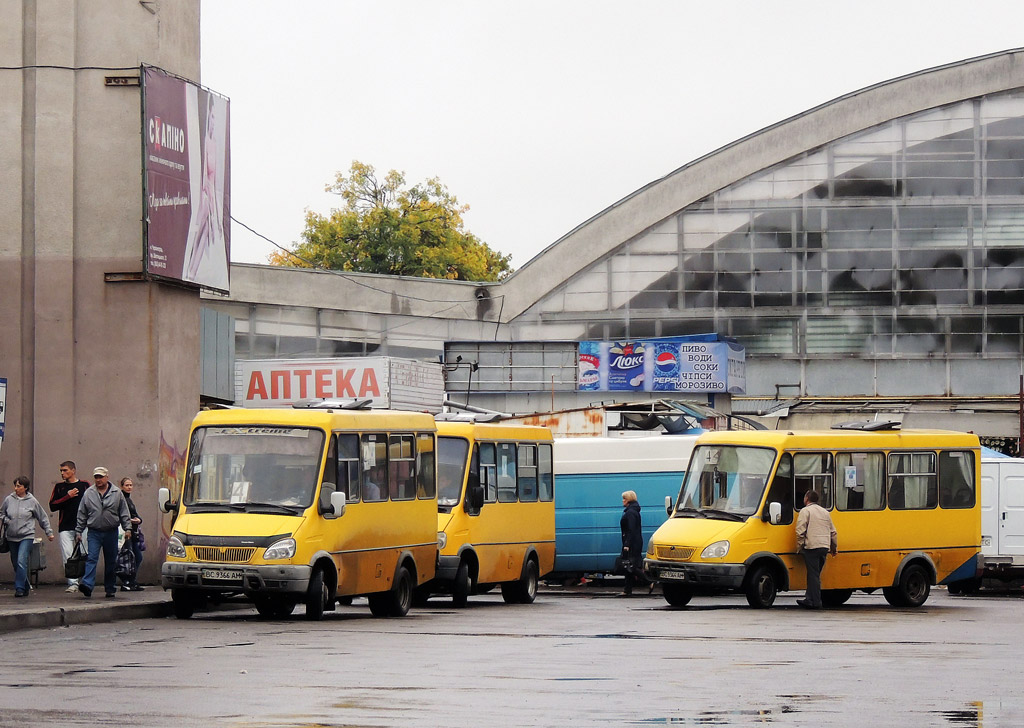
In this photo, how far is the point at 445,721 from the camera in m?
9.95

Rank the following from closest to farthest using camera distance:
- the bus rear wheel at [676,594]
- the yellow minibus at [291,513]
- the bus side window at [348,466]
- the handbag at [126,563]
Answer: the yellow minibus at [291,513] < the bus side window at [348,466] < the handbag at [126,563] < the bus rear wheel at [676,594]

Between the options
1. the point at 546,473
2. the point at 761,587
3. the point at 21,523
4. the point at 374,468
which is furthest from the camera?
the point at 546,473

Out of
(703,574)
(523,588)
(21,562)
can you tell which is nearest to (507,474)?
(523,588)

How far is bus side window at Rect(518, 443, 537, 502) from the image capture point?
1003 inches

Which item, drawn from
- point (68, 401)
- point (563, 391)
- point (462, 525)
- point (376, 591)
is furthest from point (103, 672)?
point (563, 391)

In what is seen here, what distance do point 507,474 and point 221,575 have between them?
22.7 feet

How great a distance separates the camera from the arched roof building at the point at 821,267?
5250 cm

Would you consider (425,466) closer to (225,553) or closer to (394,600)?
(394,600)

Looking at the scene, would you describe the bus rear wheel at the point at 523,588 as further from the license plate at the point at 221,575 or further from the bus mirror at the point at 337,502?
the license plate at the point at 221,575

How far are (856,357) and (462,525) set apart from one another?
32.1 meters

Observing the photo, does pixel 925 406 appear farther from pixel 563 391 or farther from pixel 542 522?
pixel 542 522

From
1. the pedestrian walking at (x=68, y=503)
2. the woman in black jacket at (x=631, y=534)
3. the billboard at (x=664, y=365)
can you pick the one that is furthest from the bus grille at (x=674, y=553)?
the billboard at (x=664, y=365)

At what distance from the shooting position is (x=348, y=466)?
2033cm

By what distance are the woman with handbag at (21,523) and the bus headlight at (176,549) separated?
2882 millimetres
